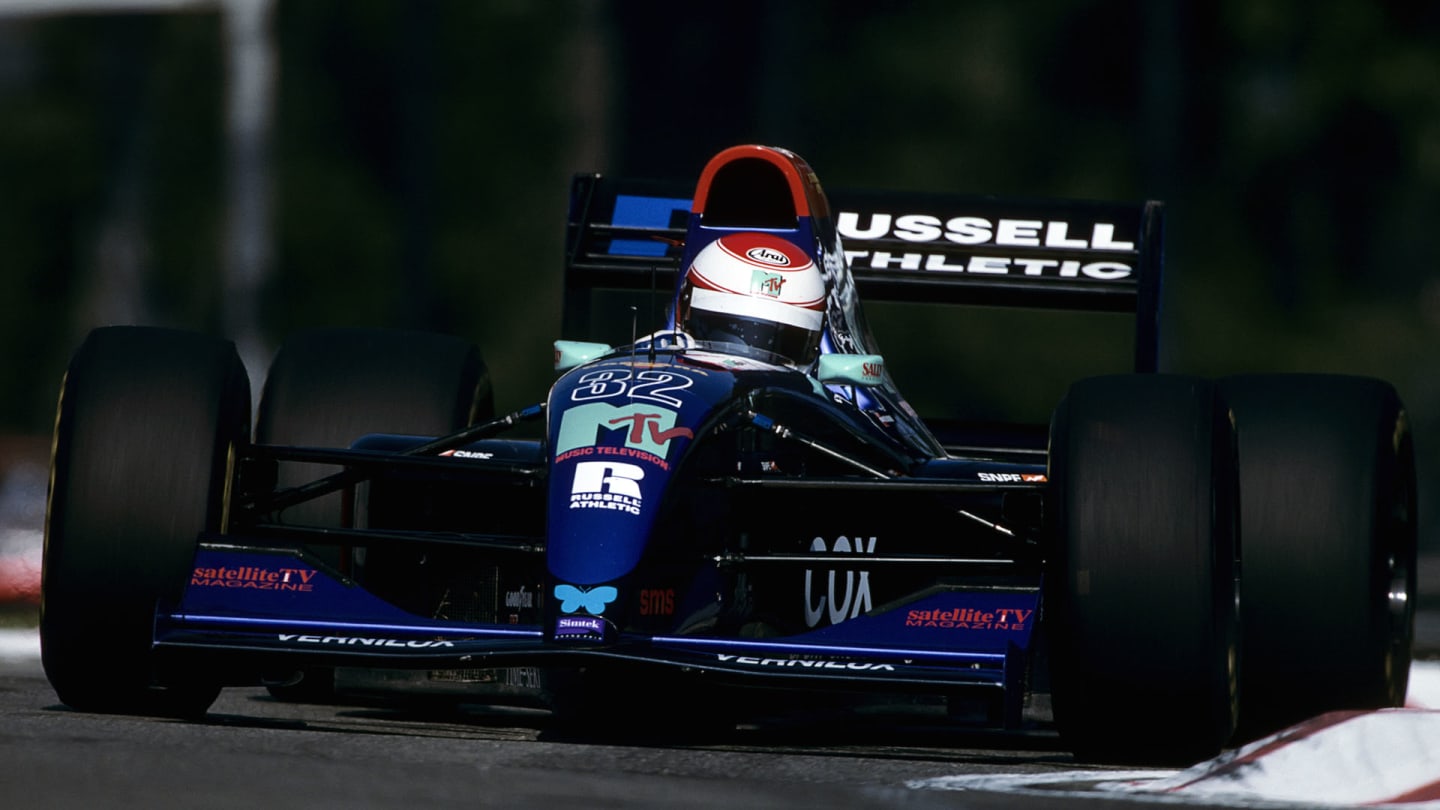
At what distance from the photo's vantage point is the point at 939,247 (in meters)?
9.45

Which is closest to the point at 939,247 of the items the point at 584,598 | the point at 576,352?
the point at 576,352

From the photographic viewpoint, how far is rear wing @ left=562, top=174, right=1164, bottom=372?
9289 mm

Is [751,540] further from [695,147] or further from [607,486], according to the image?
[695,147]

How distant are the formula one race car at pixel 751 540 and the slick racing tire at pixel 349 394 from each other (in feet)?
2.07

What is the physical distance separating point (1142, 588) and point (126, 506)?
249cm

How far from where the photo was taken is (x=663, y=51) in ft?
105

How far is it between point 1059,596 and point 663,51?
87.2 feet

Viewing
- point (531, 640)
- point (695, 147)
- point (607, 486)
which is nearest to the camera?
point (531, 640)

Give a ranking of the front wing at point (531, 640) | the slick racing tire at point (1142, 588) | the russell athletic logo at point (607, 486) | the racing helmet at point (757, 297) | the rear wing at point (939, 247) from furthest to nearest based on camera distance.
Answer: the rear wing at point (939, 247) < the racing helmet at point (757, 297) < the russell athletic logo at point (607, 486) < the slick racing tire at point (1142, 588) < the front wing at point (531, 640)

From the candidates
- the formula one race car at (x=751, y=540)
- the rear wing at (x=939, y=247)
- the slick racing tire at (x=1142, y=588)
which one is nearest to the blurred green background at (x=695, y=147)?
the rear wing at (x=939, y=247)

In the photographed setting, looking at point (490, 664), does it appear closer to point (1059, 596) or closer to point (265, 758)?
point (265, 758)

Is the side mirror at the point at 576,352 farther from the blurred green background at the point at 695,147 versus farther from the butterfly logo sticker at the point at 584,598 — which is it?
the blurred green background at the point at 695,147

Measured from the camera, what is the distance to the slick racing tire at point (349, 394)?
26.8ft

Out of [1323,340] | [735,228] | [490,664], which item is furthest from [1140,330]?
[1323,340]
